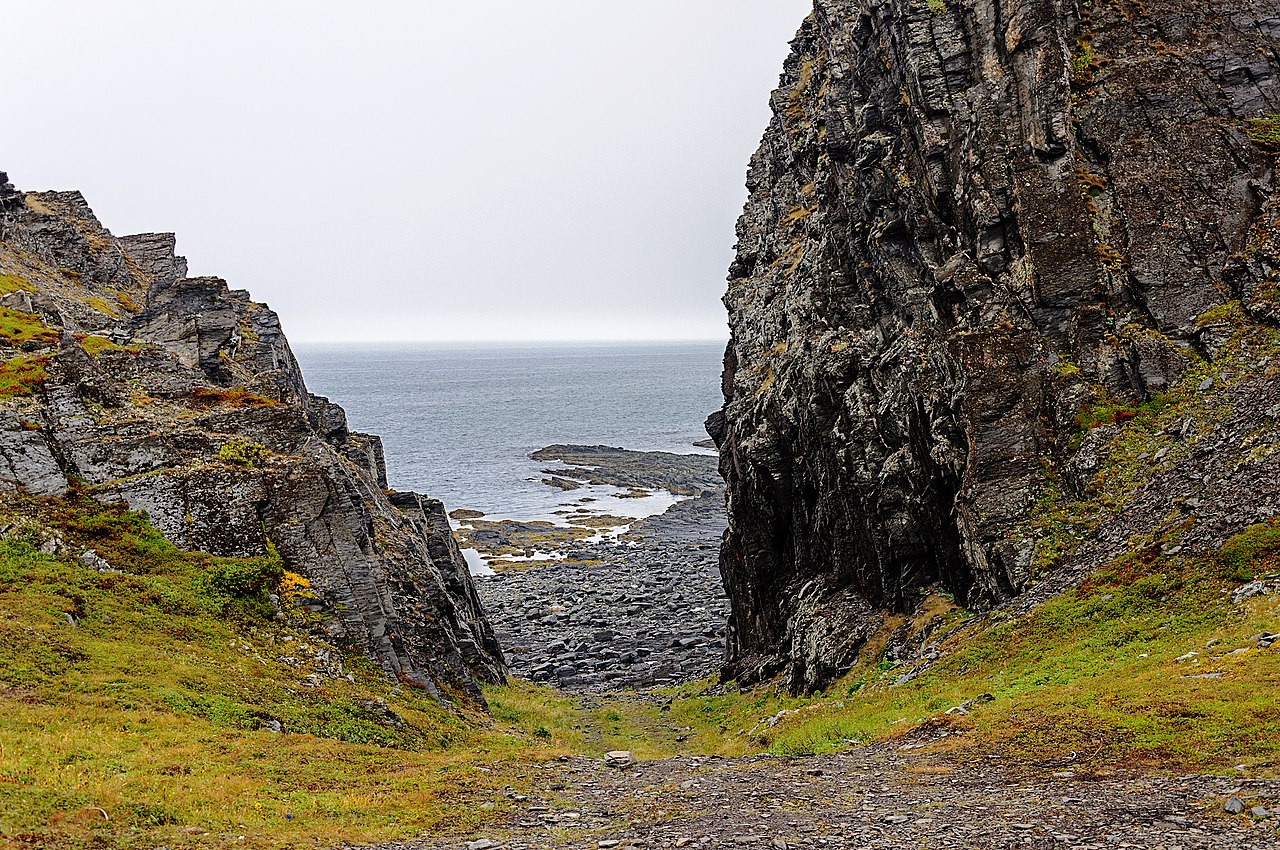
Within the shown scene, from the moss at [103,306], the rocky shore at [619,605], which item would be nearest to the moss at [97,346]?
the moss at [103,306]

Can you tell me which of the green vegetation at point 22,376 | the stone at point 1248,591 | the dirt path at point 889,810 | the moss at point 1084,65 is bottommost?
the dirt path at point 889,810

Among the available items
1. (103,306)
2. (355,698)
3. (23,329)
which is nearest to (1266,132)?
(355,698)

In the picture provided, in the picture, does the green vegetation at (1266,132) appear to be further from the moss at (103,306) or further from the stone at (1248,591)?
the moss at (103,306)

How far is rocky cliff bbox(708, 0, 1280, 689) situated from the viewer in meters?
27.9

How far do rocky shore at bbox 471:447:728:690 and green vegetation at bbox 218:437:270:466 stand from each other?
93.9ft

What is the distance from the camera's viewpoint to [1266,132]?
34188 millimetres

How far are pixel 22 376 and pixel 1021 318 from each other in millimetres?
Result: 38416

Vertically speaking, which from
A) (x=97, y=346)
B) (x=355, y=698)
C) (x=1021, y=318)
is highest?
(x=97, y=346)

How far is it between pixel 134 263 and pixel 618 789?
67106 millimetres

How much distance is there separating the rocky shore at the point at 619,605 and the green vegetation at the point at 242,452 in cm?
2863

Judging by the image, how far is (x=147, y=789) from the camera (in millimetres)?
13469

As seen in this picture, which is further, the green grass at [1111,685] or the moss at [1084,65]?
the moss at [1084,65]

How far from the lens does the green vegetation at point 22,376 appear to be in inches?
1107

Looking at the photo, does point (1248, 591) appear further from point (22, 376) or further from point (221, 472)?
point (22, 376)
